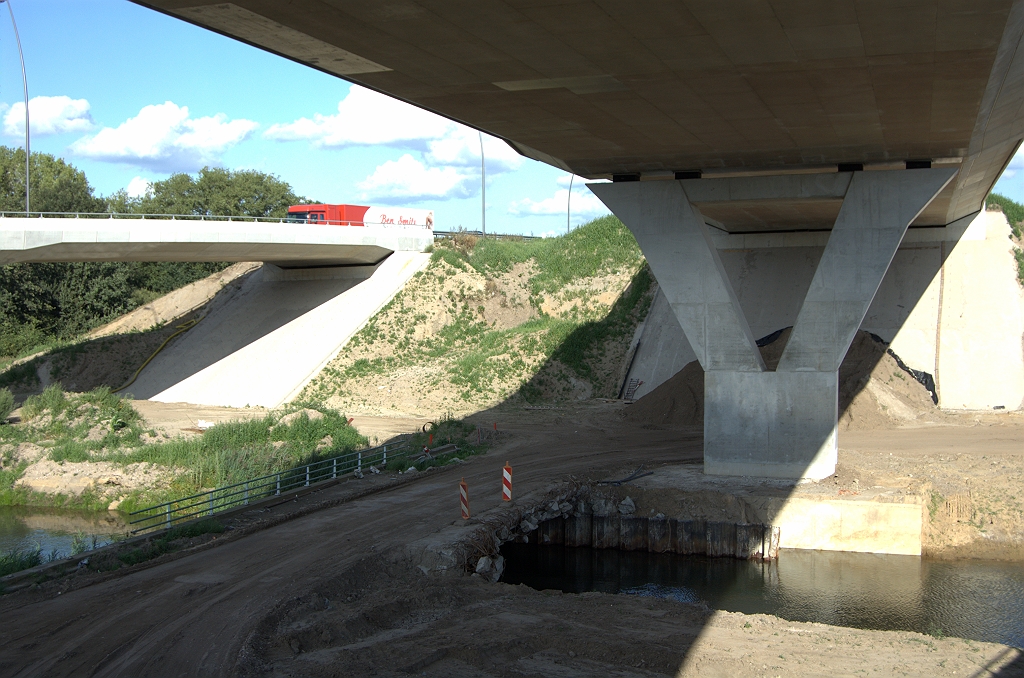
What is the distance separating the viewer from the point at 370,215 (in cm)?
5309

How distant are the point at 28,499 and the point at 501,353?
20.6 meters

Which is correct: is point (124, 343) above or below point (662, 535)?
above

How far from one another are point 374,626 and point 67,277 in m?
47.7

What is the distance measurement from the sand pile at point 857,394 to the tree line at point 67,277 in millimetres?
31054

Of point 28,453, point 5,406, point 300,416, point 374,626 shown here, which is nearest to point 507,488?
point 374,626

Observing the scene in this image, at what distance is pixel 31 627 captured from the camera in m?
13.2

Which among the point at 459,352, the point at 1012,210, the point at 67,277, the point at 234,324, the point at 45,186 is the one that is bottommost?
the point at 459,352

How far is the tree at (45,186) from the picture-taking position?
57.8 m

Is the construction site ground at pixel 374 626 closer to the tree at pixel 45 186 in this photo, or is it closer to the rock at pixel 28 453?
the rock at pixel 28 453

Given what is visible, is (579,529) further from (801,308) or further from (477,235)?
(477,235)

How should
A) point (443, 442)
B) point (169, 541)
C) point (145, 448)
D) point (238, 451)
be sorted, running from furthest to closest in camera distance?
point (443, 442) < point (145, 448) < point (238, 451) < point (169, 541)

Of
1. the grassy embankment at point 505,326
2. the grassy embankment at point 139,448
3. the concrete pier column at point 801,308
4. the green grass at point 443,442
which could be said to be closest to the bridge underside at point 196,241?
the grassy embankment at point 505,326

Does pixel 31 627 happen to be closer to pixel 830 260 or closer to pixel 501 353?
pixel 830 260

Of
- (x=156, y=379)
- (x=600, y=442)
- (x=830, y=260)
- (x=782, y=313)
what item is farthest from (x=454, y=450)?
(x=156, y=379)
